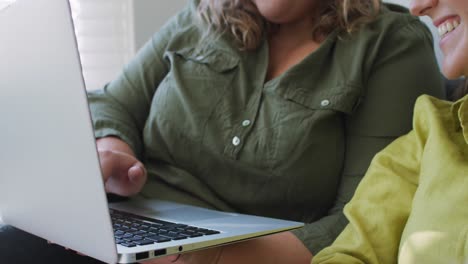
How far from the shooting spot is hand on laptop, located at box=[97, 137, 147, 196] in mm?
922

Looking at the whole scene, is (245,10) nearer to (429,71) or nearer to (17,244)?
(429,71)

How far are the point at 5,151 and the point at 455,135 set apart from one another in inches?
22.4

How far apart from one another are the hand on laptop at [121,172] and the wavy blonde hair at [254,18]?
31cm

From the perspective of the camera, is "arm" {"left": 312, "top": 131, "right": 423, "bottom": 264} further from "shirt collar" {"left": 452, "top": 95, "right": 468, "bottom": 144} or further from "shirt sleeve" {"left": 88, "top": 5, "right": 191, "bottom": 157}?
"shirt sleeve" {"left": 88, "top": 5, "right": 191, "bottom": 157}

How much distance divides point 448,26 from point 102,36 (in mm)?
1097

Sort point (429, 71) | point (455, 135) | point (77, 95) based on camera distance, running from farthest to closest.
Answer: point (429, 71)
point (455, 135)
point (77, 95)

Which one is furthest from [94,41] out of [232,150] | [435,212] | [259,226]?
[435,212]

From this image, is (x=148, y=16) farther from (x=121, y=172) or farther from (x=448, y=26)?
(x=448, y=26)

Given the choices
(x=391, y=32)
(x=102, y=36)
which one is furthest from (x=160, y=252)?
(x=102, y=36)

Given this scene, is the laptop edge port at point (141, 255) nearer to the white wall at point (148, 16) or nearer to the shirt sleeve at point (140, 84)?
the shirt sleeve at point (140, 84)

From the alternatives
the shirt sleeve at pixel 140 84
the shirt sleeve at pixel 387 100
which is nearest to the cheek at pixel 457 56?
the shirt sleeve at pixel 387 100

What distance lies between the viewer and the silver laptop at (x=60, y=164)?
0.58 m

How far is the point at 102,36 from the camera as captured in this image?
165cm

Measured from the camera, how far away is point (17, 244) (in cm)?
93
